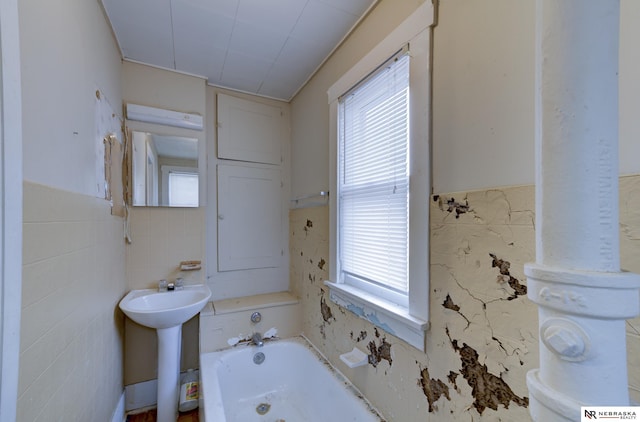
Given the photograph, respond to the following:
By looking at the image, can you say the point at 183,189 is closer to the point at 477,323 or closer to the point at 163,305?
the point at 163,305

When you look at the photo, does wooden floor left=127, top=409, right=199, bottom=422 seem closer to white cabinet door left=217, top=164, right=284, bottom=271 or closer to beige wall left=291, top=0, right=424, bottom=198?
white cabinet door left=217, top=164, right=284, bottom=271

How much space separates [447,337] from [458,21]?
119 centimetres

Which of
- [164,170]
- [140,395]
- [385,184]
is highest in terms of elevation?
[164,170]

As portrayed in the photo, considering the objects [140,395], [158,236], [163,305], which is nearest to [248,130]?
[158,236]

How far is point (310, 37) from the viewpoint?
171 cm

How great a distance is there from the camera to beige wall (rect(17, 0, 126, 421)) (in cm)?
77

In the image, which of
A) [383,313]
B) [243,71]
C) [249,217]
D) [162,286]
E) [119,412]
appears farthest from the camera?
[249,217]

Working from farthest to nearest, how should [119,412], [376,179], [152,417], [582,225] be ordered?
1. [152,417]
2. [119,412]
3. [376,179]
4. [582,225]

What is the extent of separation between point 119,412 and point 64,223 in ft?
4.91

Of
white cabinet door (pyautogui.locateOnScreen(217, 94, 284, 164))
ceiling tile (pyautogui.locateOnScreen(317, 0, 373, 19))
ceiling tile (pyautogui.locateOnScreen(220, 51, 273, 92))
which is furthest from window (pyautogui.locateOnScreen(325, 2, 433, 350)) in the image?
white cabinet door (pyautogui.locateOnScreen(217, 94, 284, 164))

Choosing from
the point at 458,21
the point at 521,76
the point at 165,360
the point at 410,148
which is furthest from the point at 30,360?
the point at 458,21

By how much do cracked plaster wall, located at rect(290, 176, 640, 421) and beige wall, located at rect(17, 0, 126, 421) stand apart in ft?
4.28

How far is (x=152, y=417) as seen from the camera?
187 cm

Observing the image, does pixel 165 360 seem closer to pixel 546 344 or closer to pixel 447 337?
pixel 447 337
